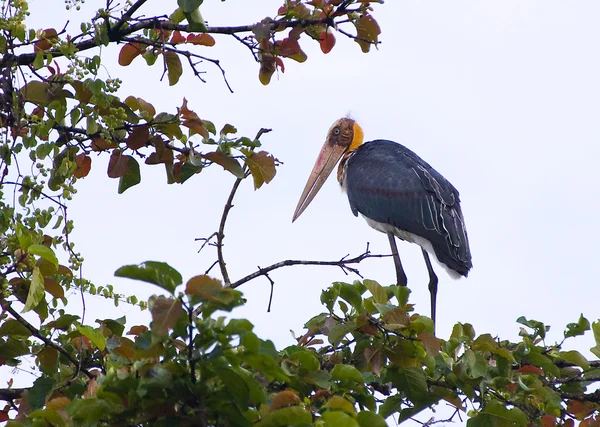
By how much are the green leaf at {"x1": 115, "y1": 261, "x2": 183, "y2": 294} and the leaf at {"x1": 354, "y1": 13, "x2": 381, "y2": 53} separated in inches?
89.3

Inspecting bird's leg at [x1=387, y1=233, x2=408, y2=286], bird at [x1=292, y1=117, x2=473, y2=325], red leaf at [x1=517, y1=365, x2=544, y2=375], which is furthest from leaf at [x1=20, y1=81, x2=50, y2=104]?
bird's leg at [x1=387, y1=233, x2=408, y2=286]

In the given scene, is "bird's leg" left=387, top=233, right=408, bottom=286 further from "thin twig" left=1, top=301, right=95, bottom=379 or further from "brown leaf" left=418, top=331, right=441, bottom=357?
"thin twig" left=1, top=301, right=95, bottom=379

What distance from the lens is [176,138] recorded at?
471 cm

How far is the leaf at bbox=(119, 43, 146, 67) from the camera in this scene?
16.1 ft

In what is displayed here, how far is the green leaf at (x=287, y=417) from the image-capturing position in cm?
313

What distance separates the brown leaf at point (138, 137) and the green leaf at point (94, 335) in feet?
3.54

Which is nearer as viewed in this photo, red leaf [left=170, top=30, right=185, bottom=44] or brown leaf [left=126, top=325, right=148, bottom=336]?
brown leaf [left=126, top=325, right=148, bottom=336]

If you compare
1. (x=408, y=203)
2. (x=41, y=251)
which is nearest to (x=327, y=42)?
(x=41, y=251)

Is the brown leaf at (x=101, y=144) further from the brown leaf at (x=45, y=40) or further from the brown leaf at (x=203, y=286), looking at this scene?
the brown leaf at (x=203, y=286)

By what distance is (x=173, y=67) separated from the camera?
4.87m

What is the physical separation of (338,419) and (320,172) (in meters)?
9.72

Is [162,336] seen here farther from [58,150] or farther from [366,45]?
[366,45]

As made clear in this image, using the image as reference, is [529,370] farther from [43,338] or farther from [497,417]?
[43,338]

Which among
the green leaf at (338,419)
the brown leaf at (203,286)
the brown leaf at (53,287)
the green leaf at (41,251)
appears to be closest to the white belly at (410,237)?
the brown leaf at (53,287)
